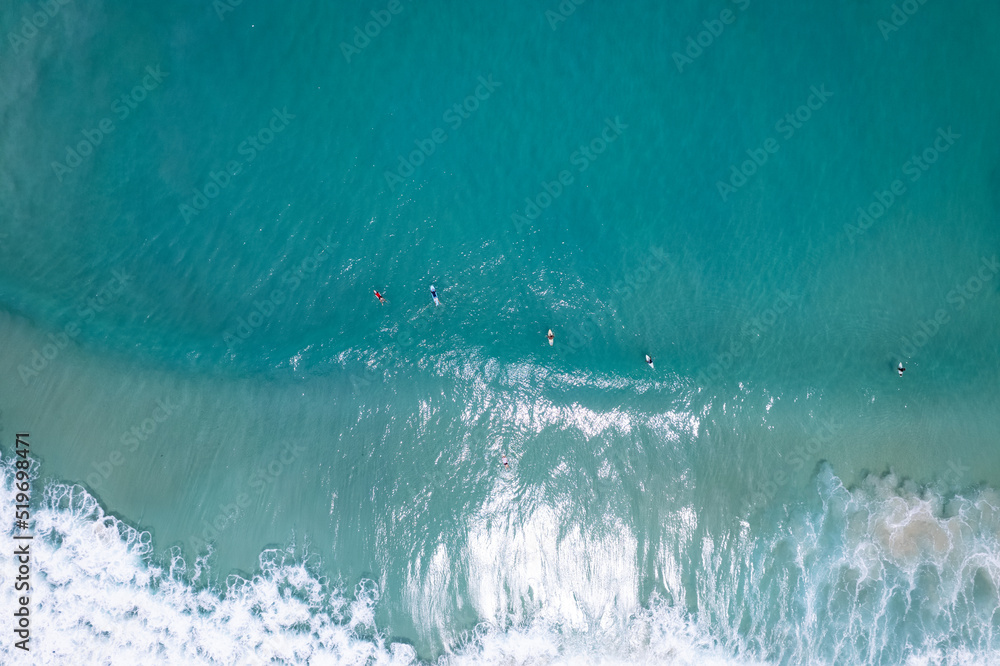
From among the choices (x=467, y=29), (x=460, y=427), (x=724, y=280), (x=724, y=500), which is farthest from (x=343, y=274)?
(x=724, y=500)

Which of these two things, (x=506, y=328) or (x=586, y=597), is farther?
(x=506, y=328)

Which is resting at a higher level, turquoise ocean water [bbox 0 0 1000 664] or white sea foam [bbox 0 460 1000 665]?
turquoise ocean water [bbox 0 0 1000 664]

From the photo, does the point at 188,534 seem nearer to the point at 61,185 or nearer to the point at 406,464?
Result: the point at 406,464

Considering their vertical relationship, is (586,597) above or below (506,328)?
below

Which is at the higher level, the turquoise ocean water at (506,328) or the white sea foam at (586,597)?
the turquoise ocean water at (506,328)

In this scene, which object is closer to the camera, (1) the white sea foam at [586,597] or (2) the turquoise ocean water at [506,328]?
(1) the white sea foam at [586,597]
